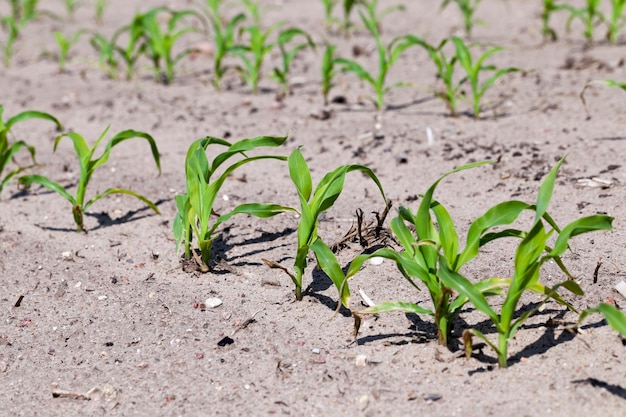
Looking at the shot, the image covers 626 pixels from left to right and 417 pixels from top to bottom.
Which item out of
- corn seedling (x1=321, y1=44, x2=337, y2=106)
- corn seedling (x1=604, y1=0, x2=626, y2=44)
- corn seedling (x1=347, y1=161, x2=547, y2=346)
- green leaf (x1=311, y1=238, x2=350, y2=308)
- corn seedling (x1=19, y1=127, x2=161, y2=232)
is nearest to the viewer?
corn seedling (x1=347, y1=161, x2=547, y2=346)

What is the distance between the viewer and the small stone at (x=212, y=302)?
231cm

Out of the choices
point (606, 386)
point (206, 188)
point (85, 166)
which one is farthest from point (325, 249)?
point (85, 166)

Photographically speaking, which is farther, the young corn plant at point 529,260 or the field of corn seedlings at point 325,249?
the field of corn seedlings at point 325,249

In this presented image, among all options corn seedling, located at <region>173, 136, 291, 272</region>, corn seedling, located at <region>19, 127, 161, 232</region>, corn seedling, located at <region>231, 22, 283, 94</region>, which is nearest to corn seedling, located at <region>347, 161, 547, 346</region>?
corn seedling, located at <region>173, 136, 291, 272</region>

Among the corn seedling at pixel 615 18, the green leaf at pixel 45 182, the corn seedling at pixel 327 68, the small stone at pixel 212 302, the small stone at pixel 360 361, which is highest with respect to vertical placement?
the corn seedling at pixel 615 18

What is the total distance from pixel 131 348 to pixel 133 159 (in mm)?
1680

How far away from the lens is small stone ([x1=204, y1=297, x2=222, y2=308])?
2314 millimetres

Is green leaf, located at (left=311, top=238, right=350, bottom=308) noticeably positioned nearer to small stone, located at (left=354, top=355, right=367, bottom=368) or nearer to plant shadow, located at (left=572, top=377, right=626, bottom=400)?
small stone, located at (left=354, top=355, right=367, bottom=368)

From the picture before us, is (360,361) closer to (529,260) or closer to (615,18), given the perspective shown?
(529,260)

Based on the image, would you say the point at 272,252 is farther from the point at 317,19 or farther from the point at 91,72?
the point at 317,19

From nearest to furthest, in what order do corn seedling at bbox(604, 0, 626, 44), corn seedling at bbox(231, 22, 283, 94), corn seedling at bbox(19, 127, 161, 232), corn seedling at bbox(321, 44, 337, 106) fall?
1. corn seedling at bbox(19, 127, 161, 232)
2. corn seedling at bbox(321, 44, 337, 106)
3. corn seedling at bbox(231, 22, 283, 94)
4. corn seedling at bbox(604, 0, 626, 44)

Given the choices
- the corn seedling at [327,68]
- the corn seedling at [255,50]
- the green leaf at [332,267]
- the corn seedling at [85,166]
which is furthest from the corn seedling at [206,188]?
the corn seedling at [255,50]

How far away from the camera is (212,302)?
2324 mm

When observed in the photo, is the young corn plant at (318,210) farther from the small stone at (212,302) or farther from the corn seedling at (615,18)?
the corn seedling at (615,18)
